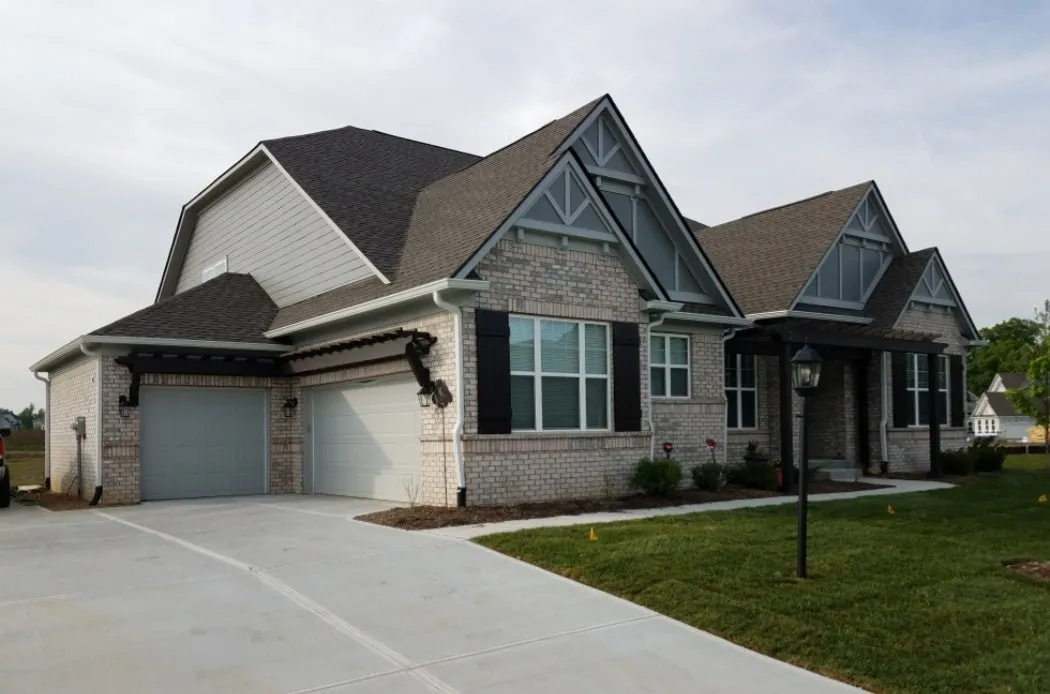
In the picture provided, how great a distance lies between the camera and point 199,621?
6914 mm

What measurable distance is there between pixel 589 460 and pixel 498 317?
2.83m

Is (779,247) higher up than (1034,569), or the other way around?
(779,247)

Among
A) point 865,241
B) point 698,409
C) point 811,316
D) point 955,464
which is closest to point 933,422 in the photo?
point 955,464

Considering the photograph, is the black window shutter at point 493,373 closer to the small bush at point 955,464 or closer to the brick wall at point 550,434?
the brick wall at point 550,434

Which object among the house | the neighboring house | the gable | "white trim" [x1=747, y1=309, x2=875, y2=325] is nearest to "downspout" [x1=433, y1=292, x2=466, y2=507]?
the house

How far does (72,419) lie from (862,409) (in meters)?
17.6

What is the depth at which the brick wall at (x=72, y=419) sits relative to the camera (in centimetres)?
1596

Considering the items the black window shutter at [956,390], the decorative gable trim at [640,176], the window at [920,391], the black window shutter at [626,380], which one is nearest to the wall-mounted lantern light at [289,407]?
the black window shutter at [626,380]

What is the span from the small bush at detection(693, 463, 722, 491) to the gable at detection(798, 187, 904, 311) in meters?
6.43

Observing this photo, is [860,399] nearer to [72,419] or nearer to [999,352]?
[72,419]

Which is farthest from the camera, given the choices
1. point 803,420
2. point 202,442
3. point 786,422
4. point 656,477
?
point 786,422

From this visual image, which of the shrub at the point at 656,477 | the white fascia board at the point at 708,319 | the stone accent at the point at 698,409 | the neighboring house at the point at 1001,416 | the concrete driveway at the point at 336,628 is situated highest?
the white fascia board at the point at 708,319

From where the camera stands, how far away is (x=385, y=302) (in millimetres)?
13547

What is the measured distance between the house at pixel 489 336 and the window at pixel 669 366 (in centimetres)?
4
